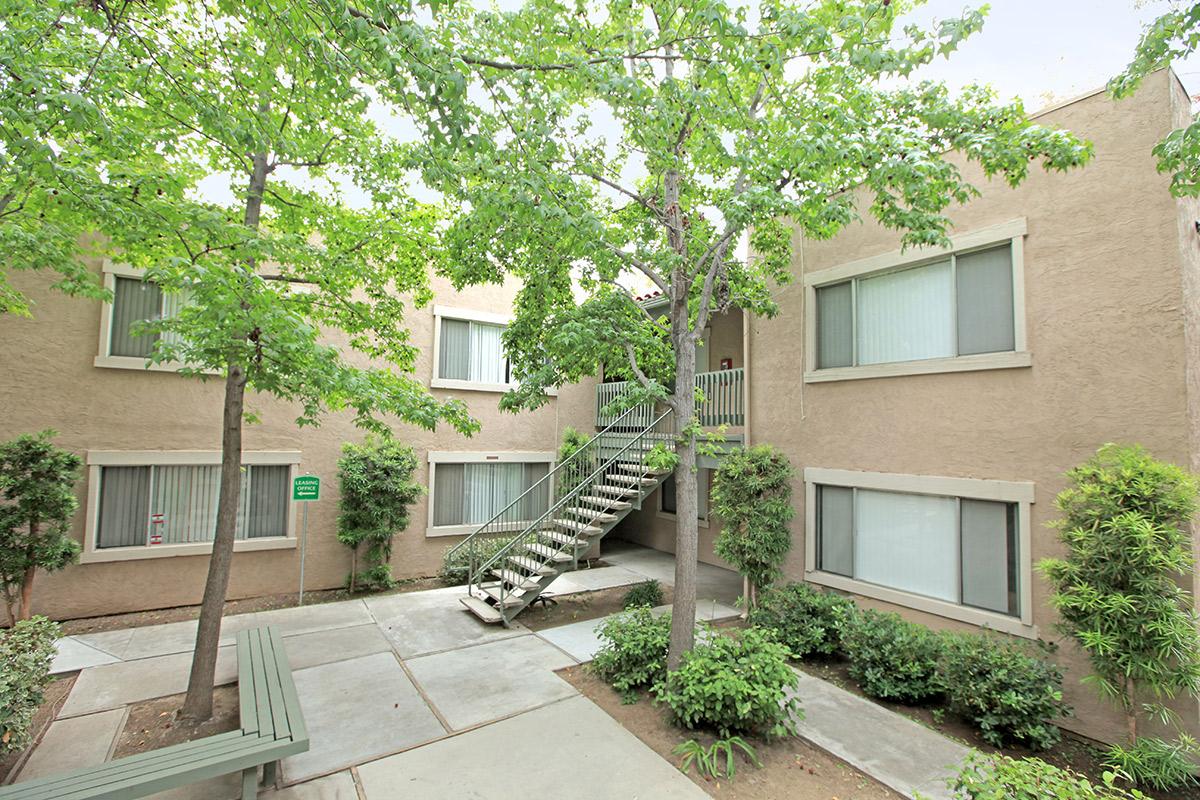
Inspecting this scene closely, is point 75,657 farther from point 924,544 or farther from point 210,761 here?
point 924,544

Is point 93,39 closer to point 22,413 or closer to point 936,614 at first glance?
point 22,413

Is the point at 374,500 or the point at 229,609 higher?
the point at 374,500

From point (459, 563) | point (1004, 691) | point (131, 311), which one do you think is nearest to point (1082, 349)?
point (1004, 691)

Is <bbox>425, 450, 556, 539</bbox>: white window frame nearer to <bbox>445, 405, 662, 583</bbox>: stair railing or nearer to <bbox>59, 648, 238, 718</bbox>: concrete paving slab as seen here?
<bbox>445, 405, 662, 583</bbox>: stair railing

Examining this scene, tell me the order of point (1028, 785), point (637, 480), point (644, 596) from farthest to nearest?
point (637, 480) → point (644, 596) → point (1028, 785)

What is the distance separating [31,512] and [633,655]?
7.83 meters

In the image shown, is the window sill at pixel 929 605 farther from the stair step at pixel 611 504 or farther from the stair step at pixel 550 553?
the stair step at pixel 550 553

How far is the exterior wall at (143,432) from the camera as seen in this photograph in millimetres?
7691

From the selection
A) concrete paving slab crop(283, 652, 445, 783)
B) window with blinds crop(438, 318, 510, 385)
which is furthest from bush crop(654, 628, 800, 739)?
window with blinds crop(438, 318, 510, 385)

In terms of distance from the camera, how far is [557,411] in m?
12.4

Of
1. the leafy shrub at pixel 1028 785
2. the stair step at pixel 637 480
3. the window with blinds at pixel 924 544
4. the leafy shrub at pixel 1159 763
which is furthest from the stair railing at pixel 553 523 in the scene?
the leafy shrub at pixel 1159 763

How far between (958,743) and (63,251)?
32.9 feet

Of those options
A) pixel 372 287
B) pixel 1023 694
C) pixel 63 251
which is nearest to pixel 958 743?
pixel 1023 694

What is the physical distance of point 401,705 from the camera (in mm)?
5523
